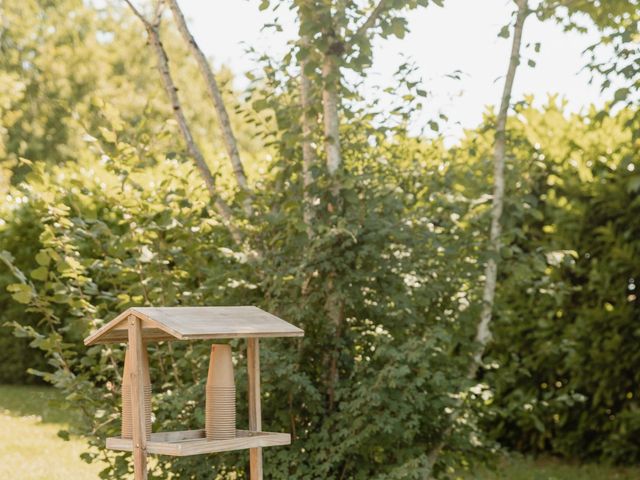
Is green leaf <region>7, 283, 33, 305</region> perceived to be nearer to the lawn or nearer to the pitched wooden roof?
the pitched wooden roof

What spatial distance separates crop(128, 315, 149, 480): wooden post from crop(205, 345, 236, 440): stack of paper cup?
251 millimetres

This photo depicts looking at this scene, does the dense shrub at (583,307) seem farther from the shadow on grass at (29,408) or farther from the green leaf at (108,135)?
the shadow on grass at (29,408)

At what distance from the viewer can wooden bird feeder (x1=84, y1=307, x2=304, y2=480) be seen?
3.15 metres

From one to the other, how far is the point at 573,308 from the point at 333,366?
8.35 ft

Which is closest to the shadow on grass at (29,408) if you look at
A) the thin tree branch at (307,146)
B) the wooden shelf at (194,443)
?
the thin tree branch at (307,146)

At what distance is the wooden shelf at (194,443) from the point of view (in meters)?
3.11

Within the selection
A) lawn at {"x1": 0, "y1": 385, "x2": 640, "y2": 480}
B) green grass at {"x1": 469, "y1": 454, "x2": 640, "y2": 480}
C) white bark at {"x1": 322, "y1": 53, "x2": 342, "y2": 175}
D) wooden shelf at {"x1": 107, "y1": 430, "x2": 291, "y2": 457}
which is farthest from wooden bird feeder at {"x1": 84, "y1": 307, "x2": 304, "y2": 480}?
green grass at {"x1": 469, "y1": 454, "x2": 640, "y2": 480}

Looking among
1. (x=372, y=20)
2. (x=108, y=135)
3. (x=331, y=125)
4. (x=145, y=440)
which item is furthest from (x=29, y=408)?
(x=145, y=440)

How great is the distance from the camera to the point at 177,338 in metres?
3.22

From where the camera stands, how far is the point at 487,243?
4613 mm

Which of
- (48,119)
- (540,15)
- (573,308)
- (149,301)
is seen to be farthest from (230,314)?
(48,119)

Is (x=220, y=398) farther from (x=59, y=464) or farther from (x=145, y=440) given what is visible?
(x=59, y=464)

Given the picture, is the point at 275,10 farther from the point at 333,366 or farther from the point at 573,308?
the point at 573,308

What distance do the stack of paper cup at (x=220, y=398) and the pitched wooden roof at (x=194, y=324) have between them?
0.39 feet
